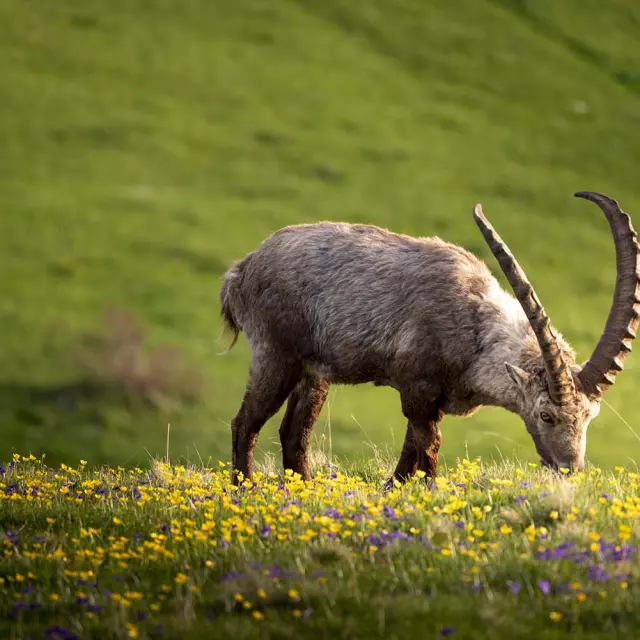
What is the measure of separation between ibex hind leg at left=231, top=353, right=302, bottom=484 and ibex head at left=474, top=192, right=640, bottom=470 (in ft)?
8.47

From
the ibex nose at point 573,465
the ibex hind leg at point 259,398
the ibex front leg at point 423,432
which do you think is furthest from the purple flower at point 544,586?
the ibex hind leg at point 259,398

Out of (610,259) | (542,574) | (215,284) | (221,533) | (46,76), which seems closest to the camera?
(542,574)

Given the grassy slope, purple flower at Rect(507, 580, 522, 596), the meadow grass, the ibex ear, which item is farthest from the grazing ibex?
the grassy slope

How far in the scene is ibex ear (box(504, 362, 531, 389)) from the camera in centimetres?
988

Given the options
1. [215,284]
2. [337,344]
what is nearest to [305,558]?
[337,344]

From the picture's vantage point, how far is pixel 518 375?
9.91 m

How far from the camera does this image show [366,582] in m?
6.89

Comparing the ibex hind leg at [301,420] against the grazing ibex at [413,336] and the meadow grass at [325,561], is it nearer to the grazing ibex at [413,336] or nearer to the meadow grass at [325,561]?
the grazing ibex at [413,336]

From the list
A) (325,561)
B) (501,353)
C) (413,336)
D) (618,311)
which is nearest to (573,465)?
(501,353)

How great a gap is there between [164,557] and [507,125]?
28.7 metres

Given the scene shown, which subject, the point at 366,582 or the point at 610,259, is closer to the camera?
the point at 366,582

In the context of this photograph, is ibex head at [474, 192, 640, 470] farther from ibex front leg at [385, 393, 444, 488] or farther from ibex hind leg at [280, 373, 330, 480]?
ibex hind leg at [280, 373, 330, 480]

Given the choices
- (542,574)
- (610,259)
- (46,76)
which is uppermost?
(542,574)

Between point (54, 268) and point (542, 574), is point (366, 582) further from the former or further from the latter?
point (54, 268)
